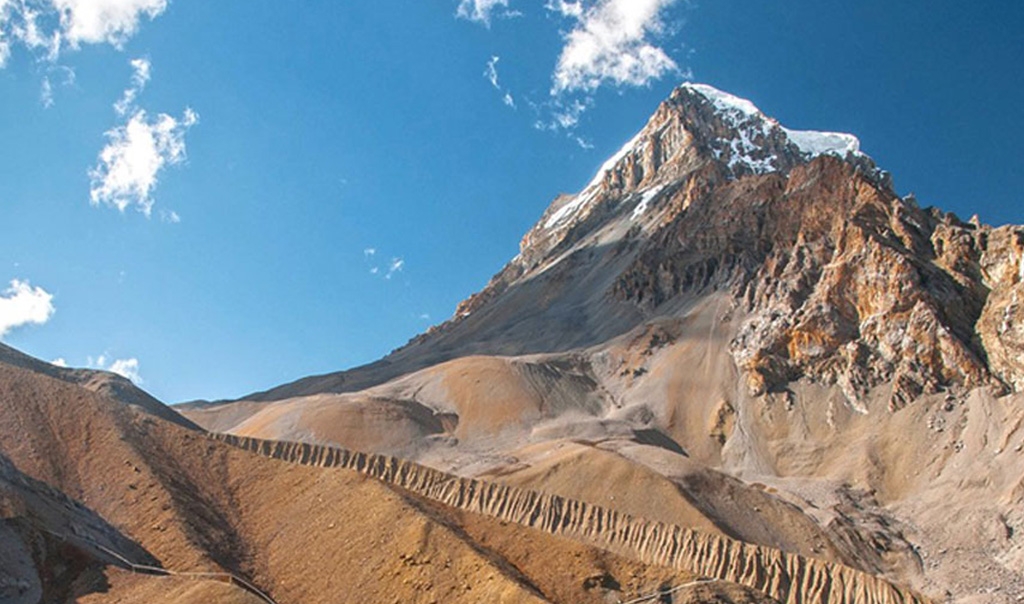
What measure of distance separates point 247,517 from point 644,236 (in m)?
117

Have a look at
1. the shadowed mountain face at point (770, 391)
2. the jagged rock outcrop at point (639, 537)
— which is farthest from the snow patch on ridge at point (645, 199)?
the jagged rock outcrop at point (639, 537)

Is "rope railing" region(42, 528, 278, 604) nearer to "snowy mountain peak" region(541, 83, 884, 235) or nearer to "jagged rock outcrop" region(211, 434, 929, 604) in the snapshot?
"jagged rock outcrop" region(211, 434, 929, 604)

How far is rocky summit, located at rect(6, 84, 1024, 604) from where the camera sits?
90.7ft

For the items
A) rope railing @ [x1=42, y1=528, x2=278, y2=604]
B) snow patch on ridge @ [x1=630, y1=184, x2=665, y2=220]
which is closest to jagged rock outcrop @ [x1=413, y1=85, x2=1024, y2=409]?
snow patch on ridge @ [x1=630, y1=184, x2=665, y2=220]

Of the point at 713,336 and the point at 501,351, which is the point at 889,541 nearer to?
the point at 713,336

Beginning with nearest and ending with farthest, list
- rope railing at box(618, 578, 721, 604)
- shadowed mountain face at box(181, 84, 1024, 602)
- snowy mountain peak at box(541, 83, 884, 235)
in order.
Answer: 1. rope railing at box(618, 578, 721, 604)
2. shadowed mountain face at box(181, 84, 1024, 602)
3. snowy mountain peak at box(541, 83, 884, 235)

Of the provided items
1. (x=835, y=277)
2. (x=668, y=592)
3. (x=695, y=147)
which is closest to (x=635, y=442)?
(x=835, y=277)

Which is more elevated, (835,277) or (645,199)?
(645,199)

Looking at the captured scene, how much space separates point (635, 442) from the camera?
77812 millimetres

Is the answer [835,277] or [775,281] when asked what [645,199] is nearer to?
[775,281]

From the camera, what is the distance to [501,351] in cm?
11788

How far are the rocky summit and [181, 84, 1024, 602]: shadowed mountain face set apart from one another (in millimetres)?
279

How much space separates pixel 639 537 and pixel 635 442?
41.5m

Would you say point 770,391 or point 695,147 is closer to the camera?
point 770,391
